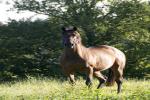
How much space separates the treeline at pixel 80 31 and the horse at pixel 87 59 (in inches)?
404

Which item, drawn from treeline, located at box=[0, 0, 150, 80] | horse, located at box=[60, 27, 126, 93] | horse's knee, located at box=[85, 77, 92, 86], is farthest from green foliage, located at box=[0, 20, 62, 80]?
horse's knee, located at box=[85, 77, 92, 86]

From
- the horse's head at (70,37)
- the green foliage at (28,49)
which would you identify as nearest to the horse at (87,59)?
the horse's head at (70,37)

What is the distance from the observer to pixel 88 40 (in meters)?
25.8

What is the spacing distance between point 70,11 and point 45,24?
4.97 ft

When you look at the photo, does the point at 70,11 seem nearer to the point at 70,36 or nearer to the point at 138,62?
the point at 138,62

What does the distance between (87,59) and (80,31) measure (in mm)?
11942

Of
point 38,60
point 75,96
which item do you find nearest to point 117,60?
point 75,96

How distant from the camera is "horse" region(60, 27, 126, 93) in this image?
12117 mm

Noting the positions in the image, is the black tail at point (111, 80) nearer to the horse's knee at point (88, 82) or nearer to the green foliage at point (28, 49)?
the horse's knee at point (88, 82)

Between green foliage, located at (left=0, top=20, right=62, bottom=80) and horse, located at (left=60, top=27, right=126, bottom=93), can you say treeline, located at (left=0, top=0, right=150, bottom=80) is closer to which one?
green foliage, located at (left=0, top=20, right=62, bottom=80)

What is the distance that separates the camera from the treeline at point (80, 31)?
82.8 ft

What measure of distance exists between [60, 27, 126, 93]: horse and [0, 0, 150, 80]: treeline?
33.7 feet

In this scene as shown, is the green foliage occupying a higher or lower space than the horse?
lower

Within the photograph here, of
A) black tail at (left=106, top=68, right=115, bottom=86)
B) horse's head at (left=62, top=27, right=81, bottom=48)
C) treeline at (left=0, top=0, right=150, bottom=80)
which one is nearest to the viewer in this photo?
horse's head at (left=62, top=27, right=81, bottom=48)
